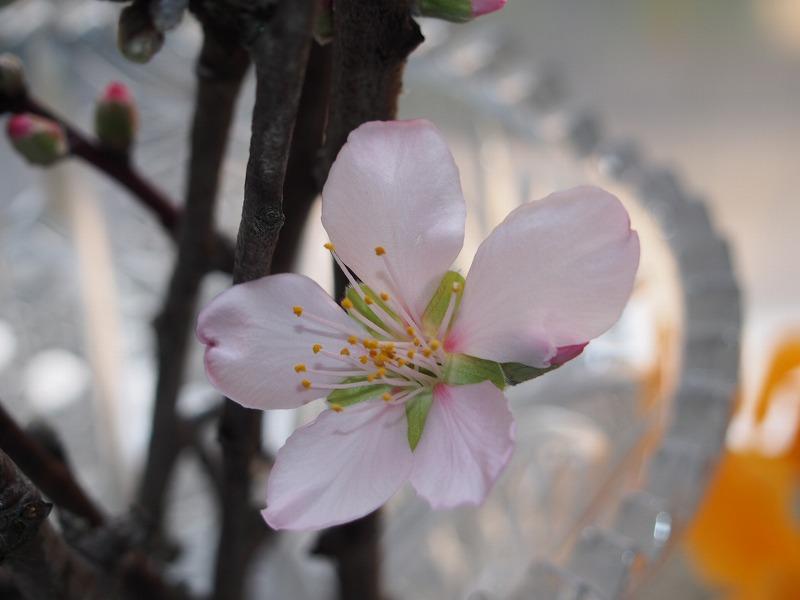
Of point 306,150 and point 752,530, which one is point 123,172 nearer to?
point 306,150

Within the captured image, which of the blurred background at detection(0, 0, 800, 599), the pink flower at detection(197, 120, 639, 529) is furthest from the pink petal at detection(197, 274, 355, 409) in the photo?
Answer: the blurred background at detection(0, 0, 800, 599)

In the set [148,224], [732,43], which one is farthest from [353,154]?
[732,43]

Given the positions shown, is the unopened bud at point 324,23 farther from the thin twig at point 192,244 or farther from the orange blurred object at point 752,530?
the orange blurred object at point 752,530

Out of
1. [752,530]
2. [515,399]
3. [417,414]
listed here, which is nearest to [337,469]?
[417,414]

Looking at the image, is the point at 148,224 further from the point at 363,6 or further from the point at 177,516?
the point at 363,6

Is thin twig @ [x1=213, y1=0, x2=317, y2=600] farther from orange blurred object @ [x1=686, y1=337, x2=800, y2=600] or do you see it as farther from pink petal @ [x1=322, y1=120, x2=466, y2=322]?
orange blurred object @ [x1=686, y1=337, x2=800, y2=600]
